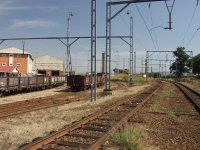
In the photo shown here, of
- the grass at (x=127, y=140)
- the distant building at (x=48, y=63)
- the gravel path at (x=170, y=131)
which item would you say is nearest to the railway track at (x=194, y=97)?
the gravel path at (x=170, y=131)

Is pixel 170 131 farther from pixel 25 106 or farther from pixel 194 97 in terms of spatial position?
pixel 194 97

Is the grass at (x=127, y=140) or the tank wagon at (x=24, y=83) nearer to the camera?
the grass at (x=127, y=140)

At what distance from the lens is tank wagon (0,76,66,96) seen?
33031 mm

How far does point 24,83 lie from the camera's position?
38281 mm

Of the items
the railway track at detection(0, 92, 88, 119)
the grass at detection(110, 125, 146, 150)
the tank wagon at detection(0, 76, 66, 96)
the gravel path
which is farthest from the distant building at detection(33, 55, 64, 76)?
the grass at detection(110, 125, 146, 150)

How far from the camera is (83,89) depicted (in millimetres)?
44469

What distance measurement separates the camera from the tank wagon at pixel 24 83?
3303cm

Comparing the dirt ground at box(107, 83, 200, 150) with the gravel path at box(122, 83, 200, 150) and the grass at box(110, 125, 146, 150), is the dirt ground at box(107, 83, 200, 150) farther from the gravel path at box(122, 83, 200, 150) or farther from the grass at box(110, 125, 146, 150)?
the grass at box(110, 125, 146, 150)

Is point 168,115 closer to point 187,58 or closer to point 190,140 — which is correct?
point 190,140

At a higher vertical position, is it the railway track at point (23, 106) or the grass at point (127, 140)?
the grass at point (127, 140)

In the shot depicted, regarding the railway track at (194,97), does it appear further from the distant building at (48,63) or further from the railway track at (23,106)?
the distant building at (48,63)

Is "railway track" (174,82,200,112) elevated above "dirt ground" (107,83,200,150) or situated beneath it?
situated beneath

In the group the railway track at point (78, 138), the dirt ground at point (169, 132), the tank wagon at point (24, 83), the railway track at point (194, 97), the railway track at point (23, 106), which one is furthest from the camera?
the tank wagon at point (24, 83)

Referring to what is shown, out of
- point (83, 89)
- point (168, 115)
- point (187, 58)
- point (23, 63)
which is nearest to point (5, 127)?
point (168, 115)
